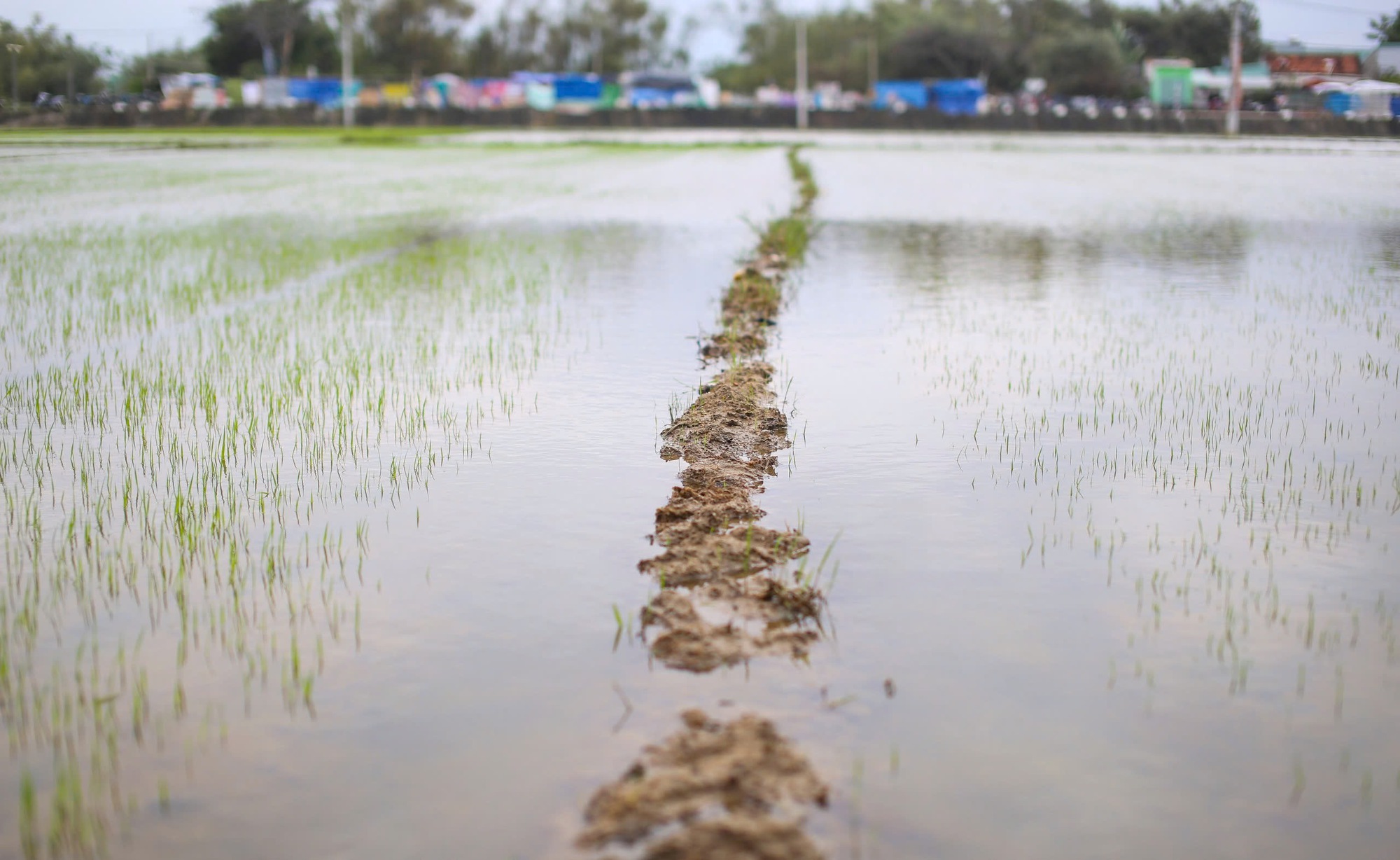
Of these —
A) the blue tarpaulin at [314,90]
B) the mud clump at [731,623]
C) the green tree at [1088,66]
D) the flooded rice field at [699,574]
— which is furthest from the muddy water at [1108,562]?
the green tree at [1088,66]

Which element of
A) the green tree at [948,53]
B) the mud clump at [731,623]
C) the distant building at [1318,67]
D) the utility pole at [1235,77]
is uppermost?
the green tree at [948,53]

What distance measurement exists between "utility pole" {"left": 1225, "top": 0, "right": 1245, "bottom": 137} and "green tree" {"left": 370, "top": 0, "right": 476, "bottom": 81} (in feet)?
210

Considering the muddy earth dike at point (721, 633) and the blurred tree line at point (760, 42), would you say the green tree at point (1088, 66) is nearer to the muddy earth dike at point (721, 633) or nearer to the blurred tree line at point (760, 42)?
the blurred tree line at point (760, 42)

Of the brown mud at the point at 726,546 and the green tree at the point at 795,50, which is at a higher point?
the green tree at the point at 795,50

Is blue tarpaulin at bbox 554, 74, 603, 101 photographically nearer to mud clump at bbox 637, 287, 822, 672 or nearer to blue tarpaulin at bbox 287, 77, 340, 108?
blue tarpaulin at bbox 287, 77, 340, 108

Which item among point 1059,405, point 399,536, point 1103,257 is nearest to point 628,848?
point 399,536

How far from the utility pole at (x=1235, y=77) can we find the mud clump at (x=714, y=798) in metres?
47.8

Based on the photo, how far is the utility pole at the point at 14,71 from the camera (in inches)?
639

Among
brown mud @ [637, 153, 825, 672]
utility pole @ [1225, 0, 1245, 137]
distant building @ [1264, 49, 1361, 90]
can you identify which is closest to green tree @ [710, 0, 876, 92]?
utility pole @ [1225, 0, 1245, 137]

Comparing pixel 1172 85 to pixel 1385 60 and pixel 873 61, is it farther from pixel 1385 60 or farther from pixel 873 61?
pixel 1385 60

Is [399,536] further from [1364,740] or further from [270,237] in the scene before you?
[270,237]

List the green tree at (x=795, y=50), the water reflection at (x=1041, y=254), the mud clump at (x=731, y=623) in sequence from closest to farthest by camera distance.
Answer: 1. the mud clump at (x=731, y=623)
2. the water reflection at (x=1041, y=254)
3. the green tree at (x=795, y=50)

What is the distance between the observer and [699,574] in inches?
157

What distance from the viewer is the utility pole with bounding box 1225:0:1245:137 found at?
4641 cm
